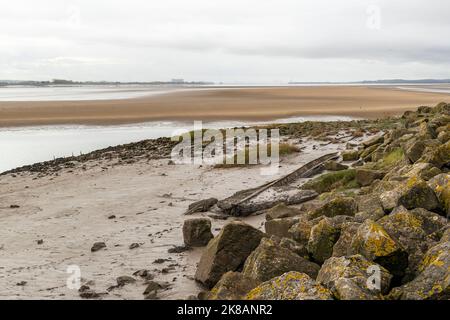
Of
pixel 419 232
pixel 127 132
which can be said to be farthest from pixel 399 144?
pixel 127 132

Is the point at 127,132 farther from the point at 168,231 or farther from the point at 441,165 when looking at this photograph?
the point at 441,165

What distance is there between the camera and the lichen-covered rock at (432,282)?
4871 mm

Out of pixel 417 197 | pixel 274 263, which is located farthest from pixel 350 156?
pixel 274 263

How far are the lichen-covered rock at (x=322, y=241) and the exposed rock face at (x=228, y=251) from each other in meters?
1.09

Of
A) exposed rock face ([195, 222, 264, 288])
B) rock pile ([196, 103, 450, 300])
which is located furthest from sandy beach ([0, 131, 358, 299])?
rock pile ([196, 103, 450, 300])

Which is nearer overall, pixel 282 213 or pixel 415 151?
pixel 282 213

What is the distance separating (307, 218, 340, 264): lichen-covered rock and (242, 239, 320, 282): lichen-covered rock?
312 mm

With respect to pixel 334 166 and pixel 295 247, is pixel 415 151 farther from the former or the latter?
pixel 295 247

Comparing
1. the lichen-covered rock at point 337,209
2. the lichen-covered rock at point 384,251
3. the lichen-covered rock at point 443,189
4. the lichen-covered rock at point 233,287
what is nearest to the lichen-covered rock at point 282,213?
the lichen-covered rock at point 337,209

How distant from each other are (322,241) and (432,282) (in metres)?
2.16

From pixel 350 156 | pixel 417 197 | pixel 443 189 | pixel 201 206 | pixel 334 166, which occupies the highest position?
pixel 443 189

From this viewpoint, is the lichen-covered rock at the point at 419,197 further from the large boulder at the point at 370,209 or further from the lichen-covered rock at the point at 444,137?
the lichen-covered rock at the point at 444,137

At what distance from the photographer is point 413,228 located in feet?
20.9
